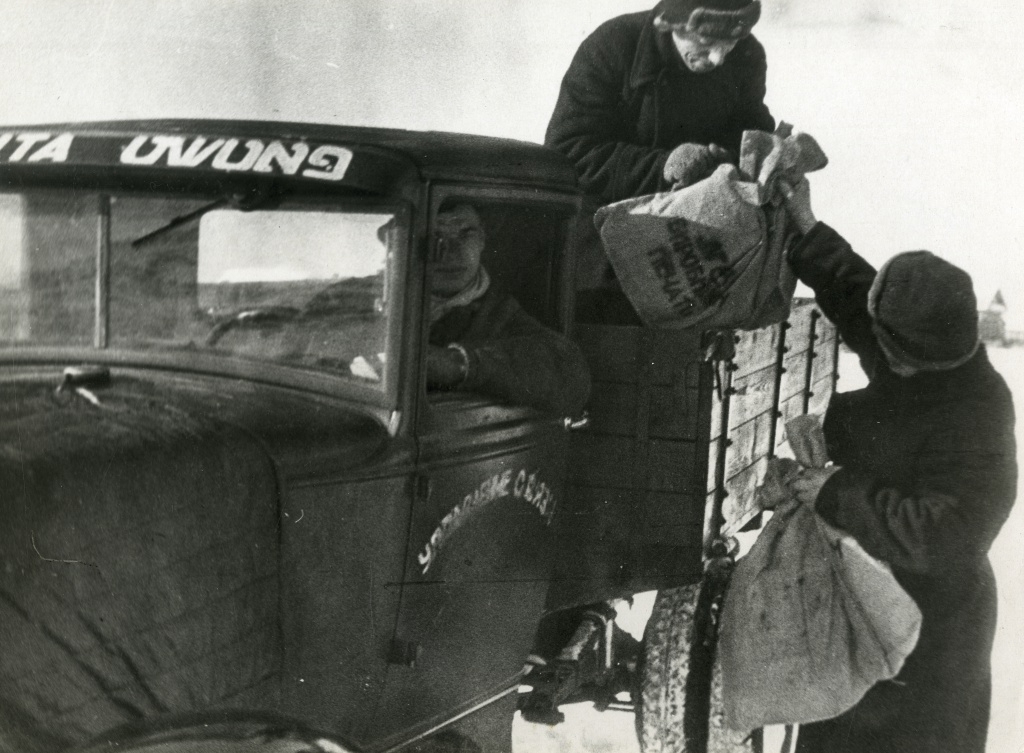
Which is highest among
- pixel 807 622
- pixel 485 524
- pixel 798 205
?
pixel 798 205

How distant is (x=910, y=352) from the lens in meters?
2.68

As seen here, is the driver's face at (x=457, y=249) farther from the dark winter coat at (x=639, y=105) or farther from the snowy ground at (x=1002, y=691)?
the snowy ground at (x=1002, y=691)

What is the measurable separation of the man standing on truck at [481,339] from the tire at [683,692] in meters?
0.76

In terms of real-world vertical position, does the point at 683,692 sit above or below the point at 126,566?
below

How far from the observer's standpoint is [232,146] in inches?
87.5

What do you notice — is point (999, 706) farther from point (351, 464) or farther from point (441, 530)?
point (351, 464)

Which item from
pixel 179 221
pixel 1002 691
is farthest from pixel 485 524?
pixel 1002 691

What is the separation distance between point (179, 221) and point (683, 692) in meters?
1.99

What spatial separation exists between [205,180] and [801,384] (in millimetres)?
2670

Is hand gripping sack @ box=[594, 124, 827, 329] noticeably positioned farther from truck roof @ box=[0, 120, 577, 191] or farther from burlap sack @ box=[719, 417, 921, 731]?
truck roof @ box=[0, 120, 577, 191]

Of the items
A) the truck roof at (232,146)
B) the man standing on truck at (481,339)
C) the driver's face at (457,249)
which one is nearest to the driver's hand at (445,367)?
the man standing on truck at (481,339)

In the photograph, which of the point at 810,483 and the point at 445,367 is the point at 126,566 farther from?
the point at 810,483

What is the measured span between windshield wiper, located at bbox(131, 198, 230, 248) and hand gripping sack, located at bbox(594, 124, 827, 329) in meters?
1.26

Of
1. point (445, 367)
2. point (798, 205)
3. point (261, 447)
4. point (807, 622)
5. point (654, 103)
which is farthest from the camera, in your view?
point (654, 103)
